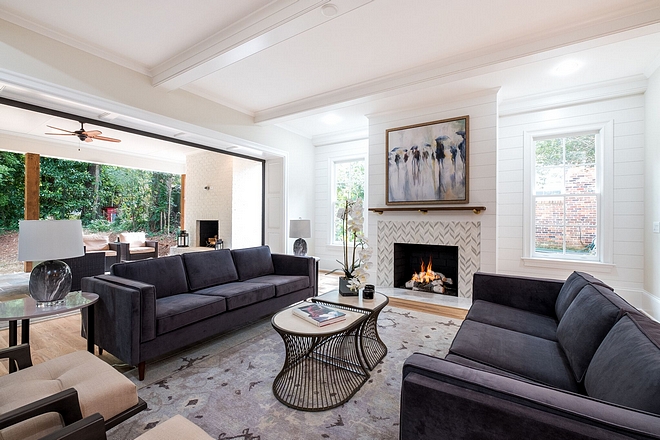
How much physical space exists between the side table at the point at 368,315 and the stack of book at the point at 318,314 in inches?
7.1

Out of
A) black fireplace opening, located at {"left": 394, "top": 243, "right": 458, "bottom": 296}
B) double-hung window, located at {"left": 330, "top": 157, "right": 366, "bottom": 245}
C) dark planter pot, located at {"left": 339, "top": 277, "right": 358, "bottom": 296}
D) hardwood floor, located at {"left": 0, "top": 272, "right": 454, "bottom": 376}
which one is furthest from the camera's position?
double-hung window, located at {"left": 330, "top": 157, "right": 366, "bottom": 245}

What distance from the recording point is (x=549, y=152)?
4273 mm

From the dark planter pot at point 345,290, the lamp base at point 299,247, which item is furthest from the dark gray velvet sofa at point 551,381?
the lamp base at point 299,247

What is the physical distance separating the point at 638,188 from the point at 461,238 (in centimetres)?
211

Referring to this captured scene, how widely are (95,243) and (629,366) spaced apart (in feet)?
27.7

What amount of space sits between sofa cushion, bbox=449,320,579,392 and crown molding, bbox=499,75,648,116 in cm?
369

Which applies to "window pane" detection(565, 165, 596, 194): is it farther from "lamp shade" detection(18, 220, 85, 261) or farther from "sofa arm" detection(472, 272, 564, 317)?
"lamp shade" detection(18, 220, 85, 261)

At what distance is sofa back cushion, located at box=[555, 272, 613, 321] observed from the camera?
1.95 meters

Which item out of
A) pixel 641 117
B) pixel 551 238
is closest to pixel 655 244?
pixel 551 238

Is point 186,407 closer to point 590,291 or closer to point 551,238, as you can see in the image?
point 590,291

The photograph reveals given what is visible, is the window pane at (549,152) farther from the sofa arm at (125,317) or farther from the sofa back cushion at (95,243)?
the sofa back cushion at (95,243)

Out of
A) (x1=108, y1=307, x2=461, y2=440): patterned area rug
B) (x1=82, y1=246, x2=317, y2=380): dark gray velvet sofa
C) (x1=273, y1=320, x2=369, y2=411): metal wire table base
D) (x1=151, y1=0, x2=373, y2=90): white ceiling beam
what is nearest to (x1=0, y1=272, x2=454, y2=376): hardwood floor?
(x1=82, y1=246, x2=317, y2=380): dark gray velvet sofa

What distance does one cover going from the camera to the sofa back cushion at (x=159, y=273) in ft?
8.79

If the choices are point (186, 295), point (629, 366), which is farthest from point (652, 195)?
point (186, 295)
